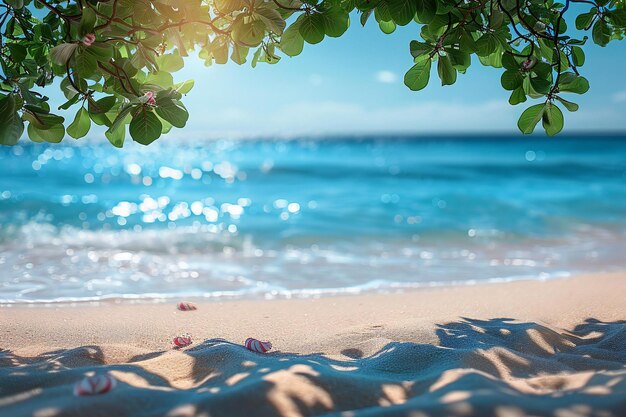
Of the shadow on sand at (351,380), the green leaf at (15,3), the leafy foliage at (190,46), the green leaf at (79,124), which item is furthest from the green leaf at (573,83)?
the green leaf at (15,3)

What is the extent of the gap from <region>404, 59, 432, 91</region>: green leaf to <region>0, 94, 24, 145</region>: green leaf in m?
1.43

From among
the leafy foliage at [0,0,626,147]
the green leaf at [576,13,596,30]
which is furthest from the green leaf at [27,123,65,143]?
the green leaf at [576,13,596,30]

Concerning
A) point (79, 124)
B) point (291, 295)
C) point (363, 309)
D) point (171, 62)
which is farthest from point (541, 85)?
point (291, 295)

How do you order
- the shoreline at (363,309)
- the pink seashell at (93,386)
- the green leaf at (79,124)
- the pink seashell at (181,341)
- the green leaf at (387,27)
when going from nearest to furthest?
the pink seashell at (93,386) → the green leaf at (79,124) → the green leaf at (387,27) → the pink seashell at (181,341) → the shoreline at (363,309)

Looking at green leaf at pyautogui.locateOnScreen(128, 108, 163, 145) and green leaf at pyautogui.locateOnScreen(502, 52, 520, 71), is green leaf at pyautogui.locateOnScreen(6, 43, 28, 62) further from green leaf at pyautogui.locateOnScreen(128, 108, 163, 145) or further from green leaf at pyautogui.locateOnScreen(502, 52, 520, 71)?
green leaf at pyautogui.locateOnScreen(502, 52, 520, 71)

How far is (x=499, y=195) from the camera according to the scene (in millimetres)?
14180

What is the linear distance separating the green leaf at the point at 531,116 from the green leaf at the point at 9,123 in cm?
181

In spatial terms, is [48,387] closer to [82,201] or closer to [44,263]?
[44,263]

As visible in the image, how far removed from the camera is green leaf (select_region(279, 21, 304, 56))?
2.24 meters

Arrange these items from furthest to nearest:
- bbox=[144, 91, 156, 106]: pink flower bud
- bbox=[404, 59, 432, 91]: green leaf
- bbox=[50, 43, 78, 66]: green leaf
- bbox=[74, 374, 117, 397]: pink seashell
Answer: bbox=[404, 59, 432, 91]: green leaf < bbox=[144, 91, 156, 106]: pink flower bud < bbox=[50, 43, 78, 66]: green leaf < bbox=[74, 374, 117, 397]: pink seashell

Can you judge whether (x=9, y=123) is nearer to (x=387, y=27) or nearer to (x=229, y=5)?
(x=229, y=5)

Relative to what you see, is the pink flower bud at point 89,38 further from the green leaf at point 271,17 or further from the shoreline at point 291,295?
the shoreline at point 291,295

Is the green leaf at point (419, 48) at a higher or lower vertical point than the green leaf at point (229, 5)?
lower

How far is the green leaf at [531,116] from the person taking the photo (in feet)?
7.30
